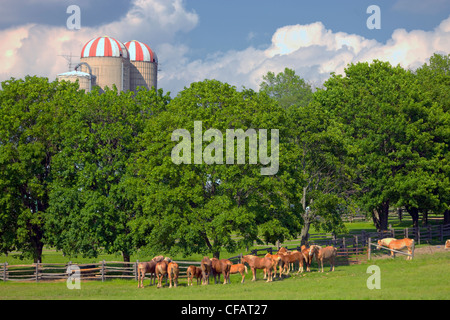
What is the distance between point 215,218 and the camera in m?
31.5

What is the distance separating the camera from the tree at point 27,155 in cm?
3641

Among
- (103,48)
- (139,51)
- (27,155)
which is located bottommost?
(27,155)

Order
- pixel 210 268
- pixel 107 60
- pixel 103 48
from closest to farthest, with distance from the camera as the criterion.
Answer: pixel 210 268 < pixel 107 60 < pixel 103 48

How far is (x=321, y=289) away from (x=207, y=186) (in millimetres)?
12944

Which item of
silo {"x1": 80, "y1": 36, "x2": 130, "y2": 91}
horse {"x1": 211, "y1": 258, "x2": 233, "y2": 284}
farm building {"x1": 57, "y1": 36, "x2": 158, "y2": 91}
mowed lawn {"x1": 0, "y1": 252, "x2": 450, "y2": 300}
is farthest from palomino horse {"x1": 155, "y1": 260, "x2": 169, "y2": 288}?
silo {"x1": 80, "y1": 36, "x2": 130, "y2": 91}

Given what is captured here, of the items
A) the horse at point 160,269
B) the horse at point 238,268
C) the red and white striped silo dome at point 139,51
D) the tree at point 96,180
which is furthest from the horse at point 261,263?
the red and white striped silo dome at point 139,51

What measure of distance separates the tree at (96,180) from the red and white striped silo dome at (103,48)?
7402 centimetres

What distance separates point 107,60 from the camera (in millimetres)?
109375

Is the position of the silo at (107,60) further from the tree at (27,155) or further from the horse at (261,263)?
the horse at (261,263)

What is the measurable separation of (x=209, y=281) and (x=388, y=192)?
63.4 feet

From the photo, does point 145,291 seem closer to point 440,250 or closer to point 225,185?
point 225,185

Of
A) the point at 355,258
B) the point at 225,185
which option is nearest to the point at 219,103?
the point at 225,185

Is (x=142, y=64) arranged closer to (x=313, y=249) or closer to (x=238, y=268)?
(x=313, y=249)

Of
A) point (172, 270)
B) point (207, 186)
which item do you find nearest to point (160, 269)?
point (172, 270)
